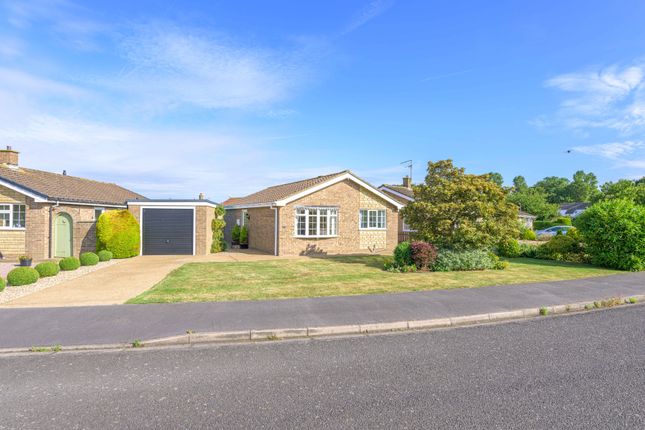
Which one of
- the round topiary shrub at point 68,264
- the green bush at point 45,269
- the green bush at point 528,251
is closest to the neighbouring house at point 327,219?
the green bush at point 528,251

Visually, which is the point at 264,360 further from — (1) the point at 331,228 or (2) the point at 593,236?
(2) the point at 593,236

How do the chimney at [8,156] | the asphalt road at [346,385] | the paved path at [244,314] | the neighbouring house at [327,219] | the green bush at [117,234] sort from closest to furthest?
the asphalt road at [346,385] → the paved path at [244,314] → the green bush at [117,234] → the chimney at [8,156] → the neighbouring house at [327,219]

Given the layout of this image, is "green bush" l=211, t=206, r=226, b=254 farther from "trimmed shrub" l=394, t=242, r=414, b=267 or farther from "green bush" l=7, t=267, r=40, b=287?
"trimmed shrub" l=394, t=242, r=414, b=267

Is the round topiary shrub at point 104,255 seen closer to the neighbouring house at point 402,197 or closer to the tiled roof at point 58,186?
the tiled roof at point 58,186

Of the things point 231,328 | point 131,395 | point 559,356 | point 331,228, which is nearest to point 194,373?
point 131,395

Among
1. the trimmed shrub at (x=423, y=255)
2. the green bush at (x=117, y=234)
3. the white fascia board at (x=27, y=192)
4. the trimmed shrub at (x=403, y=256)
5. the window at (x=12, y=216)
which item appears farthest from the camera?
the green bush at (x=117, y=234)

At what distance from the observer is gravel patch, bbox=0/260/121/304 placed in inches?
348

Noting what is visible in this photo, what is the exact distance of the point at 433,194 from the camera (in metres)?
14.3

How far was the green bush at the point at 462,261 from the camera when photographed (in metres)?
13.2

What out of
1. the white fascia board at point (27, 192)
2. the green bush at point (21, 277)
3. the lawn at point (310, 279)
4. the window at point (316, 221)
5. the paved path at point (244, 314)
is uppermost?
the white fascia board at point (27, 192)

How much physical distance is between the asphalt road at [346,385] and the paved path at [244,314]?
Result: 24.4 inches

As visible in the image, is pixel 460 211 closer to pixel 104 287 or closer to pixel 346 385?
pixel 346 385

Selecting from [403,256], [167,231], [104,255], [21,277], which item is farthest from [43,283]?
[403,256]

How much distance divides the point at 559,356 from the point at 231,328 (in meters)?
5.47
